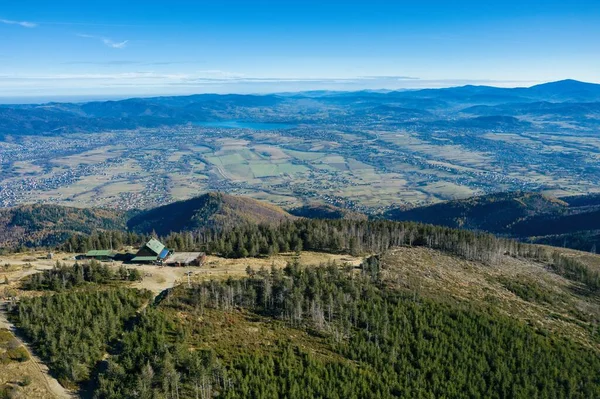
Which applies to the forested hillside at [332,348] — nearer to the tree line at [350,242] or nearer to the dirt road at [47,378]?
the dirt road at [47,378]

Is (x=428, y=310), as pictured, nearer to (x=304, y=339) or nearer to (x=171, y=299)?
(x=304, y=339)

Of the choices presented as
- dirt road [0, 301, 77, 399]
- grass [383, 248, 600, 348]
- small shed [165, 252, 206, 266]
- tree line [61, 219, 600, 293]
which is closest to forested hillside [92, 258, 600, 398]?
dirt road [0, 301, 77, 399]

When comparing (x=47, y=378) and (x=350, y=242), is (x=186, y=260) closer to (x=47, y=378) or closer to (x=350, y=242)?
(x=350, y=242)

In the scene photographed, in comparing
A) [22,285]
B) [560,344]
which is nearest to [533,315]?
[560,344]

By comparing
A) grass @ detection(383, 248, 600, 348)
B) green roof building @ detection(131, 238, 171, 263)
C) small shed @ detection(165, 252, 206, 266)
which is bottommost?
grass @ detection(383, 248, 600, 348)

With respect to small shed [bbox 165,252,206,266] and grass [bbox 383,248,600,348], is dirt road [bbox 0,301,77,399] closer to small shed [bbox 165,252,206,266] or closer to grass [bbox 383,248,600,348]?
small shed [bbox 165,252,206,266]

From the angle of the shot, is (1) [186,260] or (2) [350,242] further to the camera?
(2) [350,242]

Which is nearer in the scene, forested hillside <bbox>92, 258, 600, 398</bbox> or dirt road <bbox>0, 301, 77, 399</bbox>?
dirt road <bbox>0, 301, 77, 399</bbox>

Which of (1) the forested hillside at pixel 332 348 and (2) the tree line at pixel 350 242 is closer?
(1) the forested hillside at pixel 332 348

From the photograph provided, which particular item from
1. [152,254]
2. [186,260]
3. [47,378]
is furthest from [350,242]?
[47,378]

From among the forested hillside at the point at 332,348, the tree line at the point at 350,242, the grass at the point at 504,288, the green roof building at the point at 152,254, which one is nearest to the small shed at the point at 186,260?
the green roof building at the point at 152,254

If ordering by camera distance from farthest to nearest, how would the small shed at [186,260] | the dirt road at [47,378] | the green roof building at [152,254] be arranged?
the green roof building at [152,254]
the small shed at [186,260]
the dirt road at [47,378]
